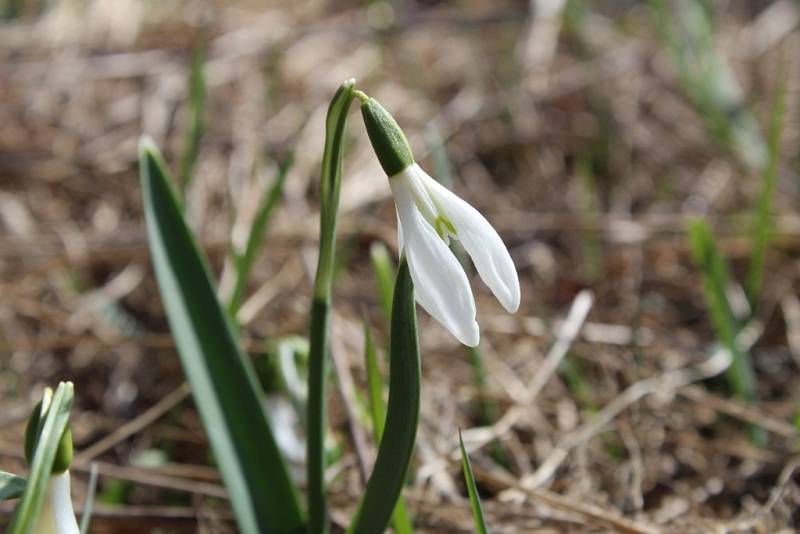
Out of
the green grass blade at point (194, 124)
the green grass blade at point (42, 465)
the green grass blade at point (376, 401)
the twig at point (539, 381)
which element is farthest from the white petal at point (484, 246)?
the green grass blade at point (194, 124)

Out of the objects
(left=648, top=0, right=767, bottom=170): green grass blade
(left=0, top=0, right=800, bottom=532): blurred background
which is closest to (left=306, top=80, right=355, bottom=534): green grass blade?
(left=0, top=0, right=800, bottom=532): blurred background

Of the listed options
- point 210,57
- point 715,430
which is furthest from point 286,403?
point 210,57

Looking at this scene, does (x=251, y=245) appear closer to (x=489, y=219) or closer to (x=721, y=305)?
(x=721, y=305)

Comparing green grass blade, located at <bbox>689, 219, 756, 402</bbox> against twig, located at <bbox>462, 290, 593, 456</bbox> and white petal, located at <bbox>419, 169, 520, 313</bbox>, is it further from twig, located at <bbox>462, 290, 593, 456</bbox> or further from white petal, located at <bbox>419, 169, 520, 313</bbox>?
white petal, located at <bbox>419, 169, 520, 313</bbox>

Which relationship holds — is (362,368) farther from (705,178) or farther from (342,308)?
(705,178)

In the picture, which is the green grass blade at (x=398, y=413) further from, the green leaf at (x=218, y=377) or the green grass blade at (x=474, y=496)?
the green leaf at (x=218, y=377)

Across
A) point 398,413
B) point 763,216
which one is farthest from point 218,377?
point 763,216

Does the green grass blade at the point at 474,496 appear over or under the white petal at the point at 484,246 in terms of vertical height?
under

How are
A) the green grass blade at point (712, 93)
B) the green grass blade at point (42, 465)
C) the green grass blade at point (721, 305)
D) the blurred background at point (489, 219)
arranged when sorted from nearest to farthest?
the green grass blade at point (42, 465) → the blurred background at point (489, 219) → the green grass blade at point (721, 305) → the green grass blade at point (712, 93)
